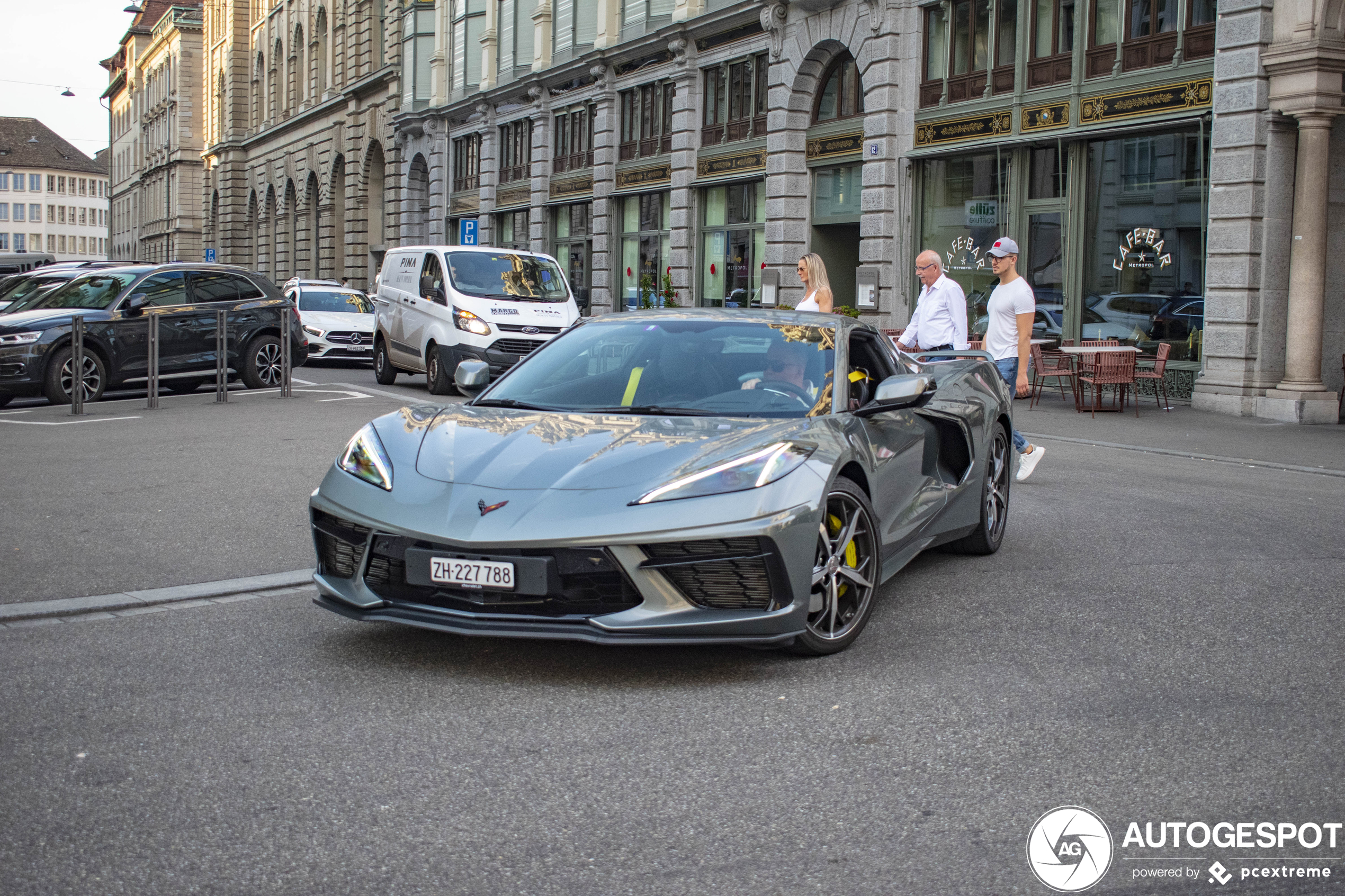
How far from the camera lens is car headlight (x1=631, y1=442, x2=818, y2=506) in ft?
15.4

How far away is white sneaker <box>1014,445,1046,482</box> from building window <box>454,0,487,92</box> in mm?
33147

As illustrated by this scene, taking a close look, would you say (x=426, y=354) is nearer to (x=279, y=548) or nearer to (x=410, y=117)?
(x=279, y=548)

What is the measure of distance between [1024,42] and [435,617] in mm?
18074

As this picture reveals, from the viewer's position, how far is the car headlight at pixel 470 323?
727 inches

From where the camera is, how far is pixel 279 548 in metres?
7.33

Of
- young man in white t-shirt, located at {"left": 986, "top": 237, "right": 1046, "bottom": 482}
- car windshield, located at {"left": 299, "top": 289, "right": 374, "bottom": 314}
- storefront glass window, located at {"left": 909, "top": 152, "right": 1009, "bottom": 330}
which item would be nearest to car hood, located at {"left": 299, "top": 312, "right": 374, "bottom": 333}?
car windshield, located at {"left": 299, "top": 289, "right": 374, "bottom": 314}

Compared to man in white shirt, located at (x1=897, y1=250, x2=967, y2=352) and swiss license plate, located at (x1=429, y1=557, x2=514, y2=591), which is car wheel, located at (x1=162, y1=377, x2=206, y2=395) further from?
swiss license plate, located at (x1=429, y1=557, x2=514, y2=591)

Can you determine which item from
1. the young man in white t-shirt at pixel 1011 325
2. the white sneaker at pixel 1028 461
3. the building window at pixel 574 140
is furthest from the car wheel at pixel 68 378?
the building window at pixel 574 140

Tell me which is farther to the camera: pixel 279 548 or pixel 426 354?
pixel 426 354

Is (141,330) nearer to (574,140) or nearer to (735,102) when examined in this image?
(735,102)

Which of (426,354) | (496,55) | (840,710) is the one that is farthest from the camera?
(496,55)

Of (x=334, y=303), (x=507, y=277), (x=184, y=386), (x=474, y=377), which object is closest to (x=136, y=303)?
(x=184, y=386)

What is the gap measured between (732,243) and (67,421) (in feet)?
53.4

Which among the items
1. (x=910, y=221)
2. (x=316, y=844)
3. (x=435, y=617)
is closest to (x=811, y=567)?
(x=435, y=617)
